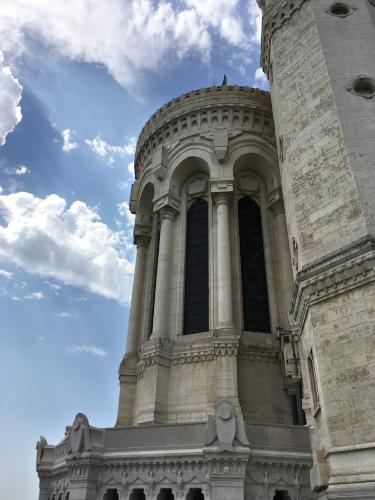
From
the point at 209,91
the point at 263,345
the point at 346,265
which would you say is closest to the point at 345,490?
the point at 346,265

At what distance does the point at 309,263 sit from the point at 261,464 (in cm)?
636

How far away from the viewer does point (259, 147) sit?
25.3 metres

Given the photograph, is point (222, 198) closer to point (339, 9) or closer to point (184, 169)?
point (184, 169)

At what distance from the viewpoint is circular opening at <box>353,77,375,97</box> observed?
15281 millimetres

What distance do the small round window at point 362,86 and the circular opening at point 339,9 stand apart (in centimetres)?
419

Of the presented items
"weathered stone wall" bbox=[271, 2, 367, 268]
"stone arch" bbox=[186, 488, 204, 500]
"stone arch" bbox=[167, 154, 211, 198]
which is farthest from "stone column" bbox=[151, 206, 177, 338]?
"weathered stone wall" bbox=[271, 2, 367, 268]

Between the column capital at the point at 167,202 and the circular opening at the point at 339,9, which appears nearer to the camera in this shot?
the circular opening at the point at 339,9

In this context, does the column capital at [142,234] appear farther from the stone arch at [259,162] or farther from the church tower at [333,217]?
the church tower at [333,217]

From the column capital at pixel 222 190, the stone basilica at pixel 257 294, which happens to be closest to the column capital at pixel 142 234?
the stone basilica at pixel 257 294

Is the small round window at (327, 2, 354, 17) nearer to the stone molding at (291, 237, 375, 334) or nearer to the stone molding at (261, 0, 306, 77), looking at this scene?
the stone molding at (261, 0, 306, 77)

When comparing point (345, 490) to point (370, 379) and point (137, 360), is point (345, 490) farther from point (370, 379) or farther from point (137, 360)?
point (137, 360)

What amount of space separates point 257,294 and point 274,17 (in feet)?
44.0

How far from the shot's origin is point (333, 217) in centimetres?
1343

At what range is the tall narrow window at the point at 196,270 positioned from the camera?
21.8 metres
